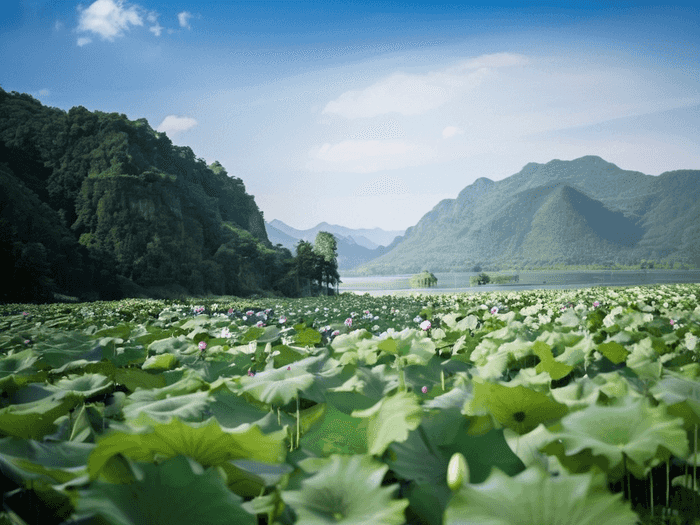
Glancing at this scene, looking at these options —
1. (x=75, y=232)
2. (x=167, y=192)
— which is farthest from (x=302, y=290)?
(x=75, y=232)

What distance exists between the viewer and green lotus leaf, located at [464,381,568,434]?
861 mm

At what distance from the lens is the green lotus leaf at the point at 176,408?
100 cm

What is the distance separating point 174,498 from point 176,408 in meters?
0.52

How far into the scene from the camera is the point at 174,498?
1.92ft

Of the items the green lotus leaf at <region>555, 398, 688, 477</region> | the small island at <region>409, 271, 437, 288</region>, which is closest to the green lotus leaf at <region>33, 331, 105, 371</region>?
the green lotus leaf at <region>555, 398, 688, 477</region>

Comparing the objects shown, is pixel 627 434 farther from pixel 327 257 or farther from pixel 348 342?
pixel 327 257

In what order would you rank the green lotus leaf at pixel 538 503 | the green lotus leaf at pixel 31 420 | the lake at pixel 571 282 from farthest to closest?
the lake at pixel 571 282 → the green lotus leaf at pixel 31 420 → the green lotus leaf at pixel 538 503

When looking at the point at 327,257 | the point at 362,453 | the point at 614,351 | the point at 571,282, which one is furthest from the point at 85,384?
the point at 571,282

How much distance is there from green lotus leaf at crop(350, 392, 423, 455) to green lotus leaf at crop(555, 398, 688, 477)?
0.23 metres

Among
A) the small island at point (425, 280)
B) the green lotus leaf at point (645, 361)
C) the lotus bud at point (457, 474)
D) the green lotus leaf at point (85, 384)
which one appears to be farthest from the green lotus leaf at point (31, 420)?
the small island at point (425, 280)

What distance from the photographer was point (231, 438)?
2.36 ft

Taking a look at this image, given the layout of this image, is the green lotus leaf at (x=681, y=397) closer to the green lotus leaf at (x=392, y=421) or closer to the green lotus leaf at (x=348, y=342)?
the green lotus leaf at (x=392, y=421)

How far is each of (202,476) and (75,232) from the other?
186 feet

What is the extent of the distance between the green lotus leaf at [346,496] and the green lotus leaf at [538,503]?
80mm
